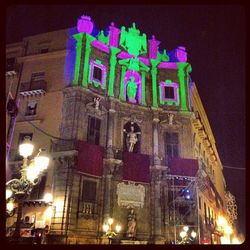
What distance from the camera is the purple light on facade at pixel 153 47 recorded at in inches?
1124

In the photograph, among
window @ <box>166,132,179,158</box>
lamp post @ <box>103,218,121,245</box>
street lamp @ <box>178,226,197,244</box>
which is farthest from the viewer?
window @ <box>166,132,179,158</box>

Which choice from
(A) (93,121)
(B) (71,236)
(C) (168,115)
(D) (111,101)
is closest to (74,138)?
(A) (93,121)

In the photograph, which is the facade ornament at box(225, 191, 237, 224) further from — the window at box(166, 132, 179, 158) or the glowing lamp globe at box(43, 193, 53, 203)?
the glowing lamp globe at box(43, 193, 53, 203)

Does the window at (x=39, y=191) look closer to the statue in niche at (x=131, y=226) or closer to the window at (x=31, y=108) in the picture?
the window at (x=31, y=108)

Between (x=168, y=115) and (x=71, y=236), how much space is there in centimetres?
1300

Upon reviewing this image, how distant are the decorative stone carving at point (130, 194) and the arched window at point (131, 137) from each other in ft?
10.2

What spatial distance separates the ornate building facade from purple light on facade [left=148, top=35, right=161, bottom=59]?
0.10 m

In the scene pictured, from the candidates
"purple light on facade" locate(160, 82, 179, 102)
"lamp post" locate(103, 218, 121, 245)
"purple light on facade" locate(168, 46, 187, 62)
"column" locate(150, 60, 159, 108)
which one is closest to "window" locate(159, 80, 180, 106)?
"purple light on facade" locate(160, 82, 179, 102)

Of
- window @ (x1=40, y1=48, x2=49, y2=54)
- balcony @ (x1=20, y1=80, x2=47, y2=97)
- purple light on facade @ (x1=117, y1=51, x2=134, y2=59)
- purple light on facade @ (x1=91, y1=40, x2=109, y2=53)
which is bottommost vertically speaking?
balcony @ (x1=20, y1=80, x2=47, y2=97)

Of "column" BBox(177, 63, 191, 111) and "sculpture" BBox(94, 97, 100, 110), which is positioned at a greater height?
"column" BBox(177, 63, 191, 111)

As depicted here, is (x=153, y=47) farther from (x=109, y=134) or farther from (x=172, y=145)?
(x=109, y=134)

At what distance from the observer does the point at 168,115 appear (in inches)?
1049

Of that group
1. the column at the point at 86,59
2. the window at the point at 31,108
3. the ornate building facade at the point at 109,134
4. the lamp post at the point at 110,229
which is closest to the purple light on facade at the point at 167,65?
the ornate building facade at the point at 109,134

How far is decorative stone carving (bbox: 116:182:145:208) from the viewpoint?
22.7 meters
